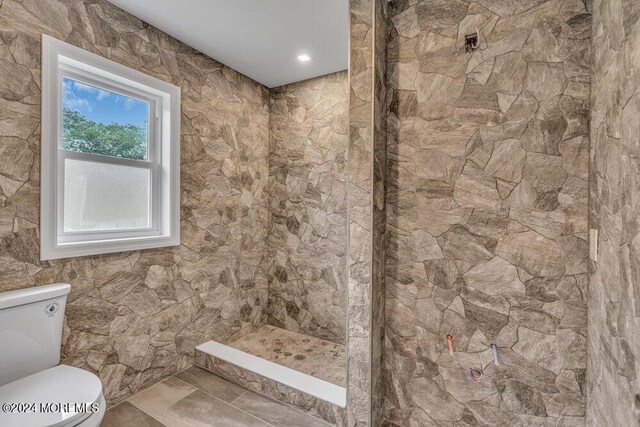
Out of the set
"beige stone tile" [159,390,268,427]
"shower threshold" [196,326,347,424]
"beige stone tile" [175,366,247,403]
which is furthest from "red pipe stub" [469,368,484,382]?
"beige stone tile" [175,366,247,403]

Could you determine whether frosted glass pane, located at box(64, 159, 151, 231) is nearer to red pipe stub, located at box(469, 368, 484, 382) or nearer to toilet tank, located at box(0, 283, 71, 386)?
toilet tank, located at box(0, 283, 71, 386)

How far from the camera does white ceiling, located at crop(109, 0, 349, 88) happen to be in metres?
1.87

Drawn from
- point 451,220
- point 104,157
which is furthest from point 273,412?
point 104,157

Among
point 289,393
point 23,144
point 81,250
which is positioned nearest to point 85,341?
point 81,250

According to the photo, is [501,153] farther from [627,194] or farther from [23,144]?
[23,144]

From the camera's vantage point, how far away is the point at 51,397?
1.27m

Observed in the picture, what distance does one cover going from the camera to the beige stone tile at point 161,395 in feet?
6.38

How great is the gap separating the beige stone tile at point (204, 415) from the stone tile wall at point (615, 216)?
1.73 metres

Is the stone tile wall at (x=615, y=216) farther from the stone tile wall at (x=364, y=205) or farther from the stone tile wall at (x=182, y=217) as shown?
the stone tile wall at (x=182, y=217)

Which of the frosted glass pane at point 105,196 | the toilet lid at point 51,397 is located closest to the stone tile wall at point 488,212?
the toilet lid at point 51,397

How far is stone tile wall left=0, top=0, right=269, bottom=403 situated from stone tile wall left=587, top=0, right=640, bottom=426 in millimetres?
2467

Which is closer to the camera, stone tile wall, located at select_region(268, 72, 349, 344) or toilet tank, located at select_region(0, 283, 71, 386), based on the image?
toilet tank, located at select_region(0, 283, 71, 386)

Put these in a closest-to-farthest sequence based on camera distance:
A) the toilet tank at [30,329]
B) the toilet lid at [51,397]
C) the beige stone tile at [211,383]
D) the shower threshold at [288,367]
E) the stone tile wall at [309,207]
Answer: the toilet lid at [51,397] → the toilet tank at [30,329] → the shower threshold at [288,367] → the beige stone tile at [211,383] → the stone tile wall at [309,207]

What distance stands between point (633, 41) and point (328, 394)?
2153 millimetres
